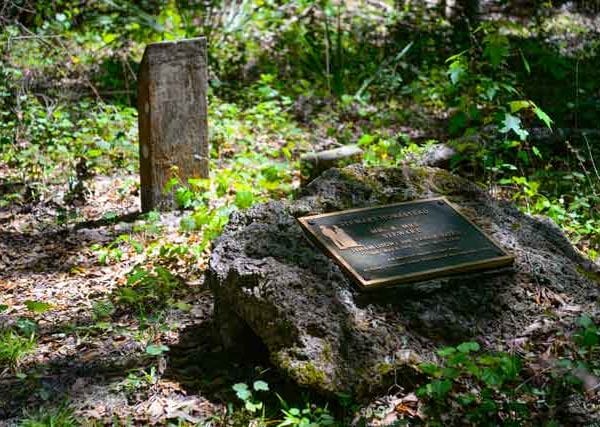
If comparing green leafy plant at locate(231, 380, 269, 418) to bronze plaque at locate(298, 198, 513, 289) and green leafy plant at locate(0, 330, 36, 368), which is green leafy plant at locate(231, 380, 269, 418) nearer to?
bronze plaque at locate(298, 198, 513, 289)

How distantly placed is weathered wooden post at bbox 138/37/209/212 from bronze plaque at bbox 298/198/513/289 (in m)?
1.94

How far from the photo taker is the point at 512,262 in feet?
12.6

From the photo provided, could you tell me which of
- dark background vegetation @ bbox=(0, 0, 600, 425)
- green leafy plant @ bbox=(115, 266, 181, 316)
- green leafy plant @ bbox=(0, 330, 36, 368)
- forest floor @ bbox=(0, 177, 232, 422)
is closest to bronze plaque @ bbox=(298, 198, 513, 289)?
dark background vegetation @ bbox=(0, 0, 600, 425)

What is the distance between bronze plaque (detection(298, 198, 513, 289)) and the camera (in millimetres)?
3670

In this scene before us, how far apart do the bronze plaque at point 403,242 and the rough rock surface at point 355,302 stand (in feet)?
0.21

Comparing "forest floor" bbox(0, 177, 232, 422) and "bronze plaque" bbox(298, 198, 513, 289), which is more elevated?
"bronze plaque" bbox(298, 198, 513, 289)

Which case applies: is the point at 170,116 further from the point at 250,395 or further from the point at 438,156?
the point at 250,395

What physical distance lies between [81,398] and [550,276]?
2293 mm

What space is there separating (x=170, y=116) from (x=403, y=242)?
2.37 m

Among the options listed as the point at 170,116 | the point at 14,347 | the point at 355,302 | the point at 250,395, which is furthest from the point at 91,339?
the point at 170,116

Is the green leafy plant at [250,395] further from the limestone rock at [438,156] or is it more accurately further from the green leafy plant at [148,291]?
the limestone rock at [438,156]

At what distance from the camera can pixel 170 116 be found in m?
5.58

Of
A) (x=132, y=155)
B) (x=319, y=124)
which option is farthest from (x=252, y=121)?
(x=132, y=155)

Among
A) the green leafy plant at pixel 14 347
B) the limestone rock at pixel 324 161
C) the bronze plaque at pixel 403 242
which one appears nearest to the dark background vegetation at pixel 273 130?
the green leafy plant at pixel 14 347
